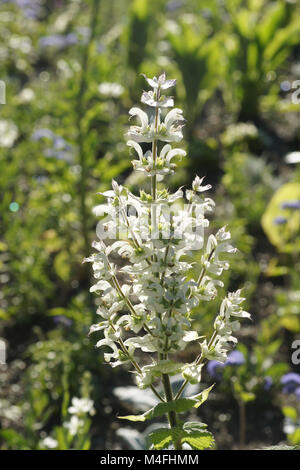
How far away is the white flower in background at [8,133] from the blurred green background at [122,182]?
0.04 ft

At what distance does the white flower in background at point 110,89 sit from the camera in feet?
16.0

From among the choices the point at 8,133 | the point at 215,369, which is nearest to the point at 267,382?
the point at 215,369

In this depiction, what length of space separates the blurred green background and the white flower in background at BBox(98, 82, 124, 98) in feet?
0.04

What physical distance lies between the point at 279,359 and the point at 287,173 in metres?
1.88

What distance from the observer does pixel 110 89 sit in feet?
16.0

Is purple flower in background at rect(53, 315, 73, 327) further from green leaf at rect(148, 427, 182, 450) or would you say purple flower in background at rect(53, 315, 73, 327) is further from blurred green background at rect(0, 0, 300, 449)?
green leaf at rect(148, 427, 182, 450)

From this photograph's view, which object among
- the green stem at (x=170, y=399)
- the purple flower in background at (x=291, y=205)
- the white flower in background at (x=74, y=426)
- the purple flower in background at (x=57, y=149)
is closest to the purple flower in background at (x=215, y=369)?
the white flower in background at (x=74, y=426)

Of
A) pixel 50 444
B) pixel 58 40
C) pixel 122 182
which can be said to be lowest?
pixel 50 444

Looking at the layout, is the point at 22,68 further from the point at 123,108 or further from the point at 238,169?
the point at 238,169

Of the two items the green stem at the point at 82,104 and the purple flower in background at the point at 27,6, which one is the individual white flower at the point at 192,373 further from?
the purple flower in background at the point at 27,6

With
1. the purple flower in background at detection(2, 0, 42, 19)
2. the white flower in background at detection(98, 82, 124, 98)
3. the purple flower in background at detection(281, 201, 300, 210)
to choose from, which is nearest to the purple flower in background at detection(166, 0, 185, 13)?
the purple flower in background at detection(2, 0, 42, 19)

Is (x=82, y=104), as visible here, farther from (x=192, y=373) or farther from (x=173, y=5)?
(x=173, y=5)

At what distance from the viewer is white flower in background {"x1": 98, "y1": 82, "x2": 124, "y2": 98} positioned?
488cm

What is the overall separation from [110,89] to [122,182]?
0.91 meters
